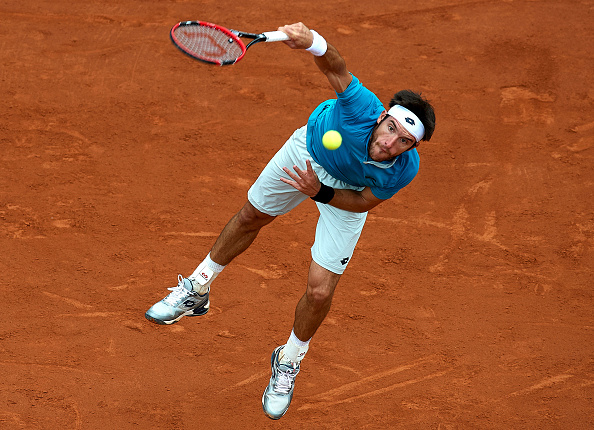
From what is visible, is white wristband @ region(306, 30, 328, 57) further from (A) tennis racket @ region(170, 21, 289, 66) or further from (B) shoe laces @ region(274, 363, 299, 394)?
(B) shoe laces @ region(274, 363, 299, 394)

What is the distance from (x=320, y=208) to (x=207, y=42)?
1.60 meters

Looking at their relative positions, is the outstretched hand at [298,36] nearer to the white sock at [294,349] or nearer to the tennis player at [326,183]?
the tennis player at [326,183]

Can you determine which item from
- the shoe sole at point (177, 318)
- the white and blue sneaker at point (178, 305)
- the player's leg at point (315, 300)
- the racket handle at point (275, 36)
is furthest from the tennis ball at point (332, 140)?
the shoe sole at point (177, 318)

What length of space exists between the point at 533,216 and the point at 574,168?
122 cm

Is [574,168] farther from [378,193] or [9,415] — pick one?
[9,415]

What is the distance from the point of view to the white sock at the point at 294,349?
5945 mm

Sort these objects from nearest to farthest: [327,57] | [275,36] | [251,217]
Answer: [275,36] < [327,57] < [251,217]

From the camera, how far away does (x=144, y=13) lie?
1148cm

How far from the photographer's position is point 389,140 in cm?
528

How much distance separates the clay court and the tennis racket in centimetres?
297

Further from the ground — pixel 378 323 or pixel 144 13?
pixel 144 13

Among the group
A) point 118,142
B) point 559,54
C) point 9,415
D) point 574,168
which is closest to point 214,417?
point 9,415

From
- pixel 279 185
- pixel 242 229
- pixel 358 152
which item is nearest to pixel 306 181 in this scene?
pixel 358 152

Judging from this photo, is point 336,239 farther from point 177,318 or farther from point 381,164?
point 177,318
